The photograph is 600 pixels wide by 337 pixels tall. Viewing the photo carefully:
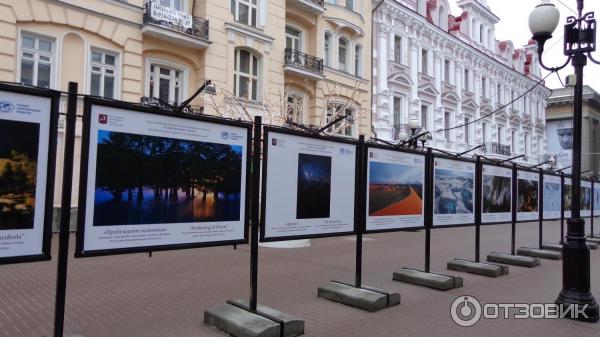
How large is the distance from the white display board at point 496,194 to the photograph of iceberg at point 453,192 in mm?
569

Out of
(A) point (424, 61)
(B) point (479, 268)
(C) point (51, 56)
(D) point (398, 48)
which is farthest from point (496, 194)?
(A) point (424, 61)

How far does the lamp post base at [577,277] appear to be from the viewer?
6191mm

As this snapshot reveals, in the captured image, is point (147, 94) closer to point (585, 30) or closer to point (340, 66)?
point (340, 66)

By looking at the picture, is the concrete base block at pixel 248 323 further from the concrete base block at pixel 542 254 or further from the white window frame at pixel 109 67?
the white window frame at pixel 109 67

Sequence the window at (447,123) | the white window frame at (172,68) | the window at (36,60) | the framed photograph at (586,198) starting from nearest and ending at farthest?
1. the window at (36,60)
2. the framed photograph at (586,198)
3. the white window frame at (172,68)
4. the window at (447,123)

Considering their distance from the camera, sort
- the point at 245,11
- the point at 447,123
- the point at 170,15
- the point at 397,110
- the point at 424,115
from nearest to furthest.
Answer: the point at 170,15, the point at 245,11, the point at 397,110, the point at 424,115, the point at 447,123

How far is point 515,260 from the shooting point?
10.6 meters

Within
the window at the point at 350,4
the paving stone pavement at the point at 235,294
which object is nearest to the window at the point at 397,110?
the window at the point at 350,4

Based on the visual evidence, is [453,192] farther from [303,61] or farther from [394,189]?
[303,61]

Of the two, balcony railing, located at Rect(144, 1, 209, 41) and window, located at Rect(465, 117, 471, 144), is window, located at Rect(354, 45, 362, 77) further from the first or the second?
window, located at Rect(465, 117, 471, 144)

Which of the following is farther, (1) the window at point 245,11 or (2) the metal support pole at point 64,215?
(1) the window at point 245,11

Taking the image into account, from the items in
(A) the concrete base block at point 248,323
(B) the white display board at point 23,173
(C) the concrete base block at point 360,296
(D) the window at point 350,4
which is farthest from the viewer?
(D) the window at point 350,4

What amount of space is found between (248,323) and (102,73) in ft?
41.9

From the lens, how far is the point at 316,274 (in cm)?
898
